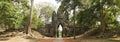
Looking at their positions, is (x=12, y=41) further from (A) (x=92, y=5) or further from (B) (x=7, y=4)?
(A) (x=92, y=5)

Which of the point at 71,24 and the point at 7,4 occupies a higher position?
the point at 7,4

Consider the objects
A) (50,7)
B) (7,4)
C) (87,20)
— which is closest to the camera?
(7,4)

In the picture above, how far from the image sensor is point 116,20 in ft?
105

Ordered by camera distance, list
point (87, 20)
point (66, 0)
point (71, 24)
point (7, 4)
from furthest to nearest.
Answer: point (71, 24) → point (66, 0) → point (87, 20) → point (7, 4)

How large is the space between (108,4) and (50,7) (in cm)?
4125

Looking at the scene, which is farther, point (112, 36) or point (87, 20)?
point (87, 20)

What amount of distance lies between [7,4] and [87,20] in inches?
453

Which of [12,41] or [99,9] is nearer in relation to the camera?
[12,41]

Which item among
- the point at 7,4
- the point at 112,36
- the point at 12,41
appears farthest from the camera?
the point at 112,36

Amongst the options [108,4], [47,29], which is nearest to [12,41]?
[108,4]

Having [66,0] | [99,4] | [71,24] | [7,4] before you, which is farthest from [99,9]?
[71,24]

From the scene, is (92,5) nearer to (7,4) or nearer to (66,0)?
(66,0)

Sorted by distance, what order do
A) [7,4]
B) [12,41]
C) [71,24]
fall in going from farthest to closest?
[71,24] < [7,4] < [12,41]

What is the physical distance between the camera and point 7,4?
91.0 feet
